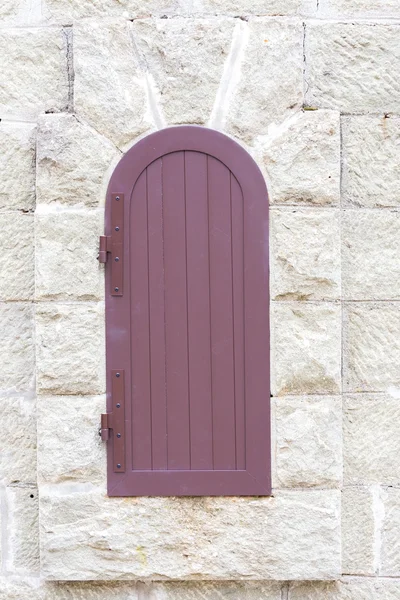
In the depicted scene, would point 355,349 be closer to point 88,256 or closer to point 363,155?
point 363,155

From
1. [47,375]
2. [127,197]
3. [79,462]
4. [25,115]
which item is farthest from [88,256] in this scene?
[79,462]

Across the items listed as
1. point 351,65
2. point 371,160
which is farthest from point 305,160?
point 351,65

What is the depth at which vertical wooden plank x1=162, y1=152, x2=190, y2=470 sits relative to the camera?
93.4 inches

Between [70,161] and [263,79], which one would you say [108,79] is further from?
[263,79]

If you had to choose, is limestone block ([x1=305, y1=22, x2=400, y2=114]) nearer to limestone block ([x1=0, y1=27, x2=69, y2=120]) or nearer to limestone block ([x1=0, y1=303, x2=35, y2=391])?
limestone block ([x1=0, y1=27, x2=69, y2=120])

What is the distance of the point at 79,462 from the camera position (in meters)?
2.37

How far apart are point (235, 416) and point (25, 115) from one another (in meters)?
1.41

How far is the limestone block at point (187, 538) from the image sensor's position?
2.35 metres

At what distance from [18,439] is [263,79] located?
1668 mm

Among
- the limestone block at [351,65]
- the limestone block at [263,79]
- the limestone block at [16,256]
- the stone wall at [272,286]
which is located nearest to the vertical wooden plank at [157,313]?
the stone wall at [272,286]

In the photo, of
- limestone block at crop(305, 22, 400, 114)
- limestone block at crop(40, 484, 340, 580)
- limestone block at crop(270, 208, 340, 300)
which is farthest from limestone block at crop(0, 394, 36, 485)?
limestone block at crop(305, 22, 400, 114)

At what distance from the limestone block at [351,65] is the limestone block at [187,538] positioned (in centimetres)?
148

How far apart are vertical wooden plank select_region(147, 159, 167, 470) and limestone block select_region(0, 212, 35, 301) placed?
49cm

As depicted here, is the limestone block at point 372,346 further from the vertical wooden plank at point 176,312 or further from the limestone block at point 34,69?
the limestone block at point 34,69
